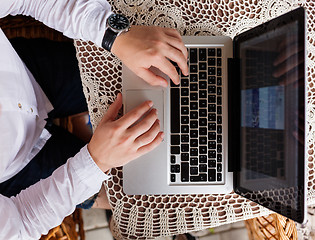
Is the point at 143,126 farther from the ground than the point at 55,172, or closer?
farther from the ground

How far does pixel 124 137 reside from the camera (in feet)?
2.17

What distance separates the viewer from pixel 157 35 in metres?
0.67

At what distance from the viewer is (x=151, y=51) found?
2.19ft

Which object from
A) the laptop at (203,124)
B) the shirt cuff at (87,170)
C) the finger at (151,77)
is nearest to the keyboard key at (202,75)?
the laptop at (203,124)

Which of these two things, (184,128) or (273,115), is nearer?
(273,115)

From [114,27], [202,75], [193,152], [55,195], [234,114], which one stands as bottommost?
Answer: [55,195]

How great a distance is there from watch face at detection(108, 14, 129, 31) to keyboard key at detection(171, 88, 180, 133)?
0.66 ft

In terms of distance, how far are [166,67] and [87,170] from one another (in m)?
0.32

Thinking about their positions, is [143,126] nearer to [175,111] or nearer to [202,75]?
[175,111]

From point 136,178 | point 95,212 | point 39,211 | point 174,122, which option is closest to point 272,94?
point 174,122

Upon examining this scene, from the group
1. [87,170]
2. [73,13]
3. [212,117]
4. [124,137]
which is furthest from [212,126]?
[73,13]

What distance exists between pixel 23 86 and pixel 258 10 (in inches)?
27.4

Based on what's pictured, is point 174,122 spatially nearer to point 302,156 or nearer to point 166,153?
point 166,153

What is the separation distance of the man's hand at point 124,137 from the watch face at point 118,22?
0.16m
